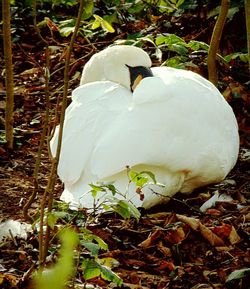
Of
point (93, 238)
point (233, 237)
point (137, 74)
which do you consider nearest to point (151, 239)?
point (233, 237)

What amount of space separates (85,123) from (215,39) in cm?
165

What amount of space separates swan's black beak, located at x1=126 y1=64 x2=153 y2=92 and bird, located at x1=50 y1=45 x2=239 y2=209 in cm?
46

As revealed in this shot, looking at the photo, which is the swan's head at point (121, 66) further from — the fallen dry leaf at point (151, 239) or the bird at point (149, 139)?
the fallen dry leaf at point (151, 239)

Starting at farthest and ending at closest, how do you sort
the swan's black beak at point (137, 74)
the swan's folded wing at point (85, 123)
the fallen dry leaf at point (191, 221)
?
the swan's black beak at point (137, 74) < the swan's folded wing at point (85, 123) < the fallen dry leaf at point (191, 221)

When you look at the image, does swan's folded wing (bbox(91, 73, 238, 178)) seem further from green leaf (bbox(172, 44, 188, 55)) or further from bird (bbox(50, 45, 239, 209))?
green leaf (bbox(172, 44, 188, 55))

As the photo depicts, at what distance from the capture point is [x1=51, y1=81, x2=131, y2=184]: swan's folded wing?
3971 mm

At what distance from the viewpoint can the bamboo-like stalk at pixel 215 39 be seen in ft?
17.3

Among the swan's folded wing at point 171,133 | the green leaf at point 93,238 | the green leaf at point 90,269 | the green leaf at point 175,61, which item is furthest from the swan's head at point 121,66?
the green leaf at point 90,269

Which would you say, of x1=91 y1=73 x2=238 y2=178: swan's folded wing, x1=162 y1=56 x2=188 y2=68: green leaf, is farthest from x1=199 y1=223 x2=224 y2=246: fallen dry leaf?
x1=162 y1=56 x2=188 y2=68: green leaf

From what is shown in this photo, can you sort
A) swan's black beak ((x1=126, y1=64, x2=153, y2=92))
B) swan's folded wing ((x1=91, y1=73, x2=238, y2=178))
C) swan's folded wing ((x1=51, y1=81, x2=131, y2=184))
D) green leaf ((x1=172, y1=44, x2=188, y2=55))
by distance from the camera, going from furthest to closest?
1. green leaf ((x1=172, y1=44, x2=188, y2=55))
2. swan's black beak ((x1=126, y1=64, x2=153, y2=92))
3. swan's folded wing ((x1=51, y1=81, x2=131, y2=184))
4. swan's folded wing ((x1=91, y1=73, x2=238, y2=178))

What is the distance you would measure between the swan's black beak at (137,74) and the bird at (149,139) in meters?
0.46

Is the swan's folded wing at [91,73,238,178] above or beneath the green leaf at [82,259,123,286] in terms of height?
beneath

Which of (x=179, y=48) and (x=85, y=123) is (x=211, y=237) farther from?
(x=179, y=48)

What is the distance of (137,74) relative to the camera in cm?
504
